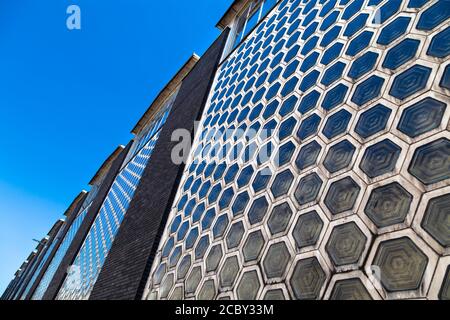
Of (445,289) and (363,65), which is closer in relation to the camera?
(445,289)

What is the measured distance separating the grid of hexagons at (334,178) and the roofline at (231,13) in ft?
13.2

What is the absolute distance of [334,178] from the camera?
1.87 metres

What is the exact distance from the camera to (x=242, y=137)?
3.43 meters

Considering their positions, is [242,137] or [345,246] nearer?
[345,246]

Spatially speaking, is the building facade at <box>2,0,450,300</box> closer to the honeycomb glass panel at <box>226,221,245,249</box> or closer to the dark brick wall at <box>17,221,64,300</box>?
the honeycomb glass panel at <box>226,221,245,249</box>

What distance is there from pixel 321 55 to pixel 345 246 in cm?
227

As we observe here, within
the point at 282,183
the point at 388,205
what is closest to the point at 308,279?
the point at 388,205

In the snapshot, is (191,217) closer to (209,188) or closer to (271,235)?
(209,188)

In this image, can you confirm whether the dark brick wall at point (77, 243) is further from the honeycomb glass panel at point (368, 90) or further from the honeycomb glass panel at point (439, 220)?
the honeycomb glass panel at point (439, 220)

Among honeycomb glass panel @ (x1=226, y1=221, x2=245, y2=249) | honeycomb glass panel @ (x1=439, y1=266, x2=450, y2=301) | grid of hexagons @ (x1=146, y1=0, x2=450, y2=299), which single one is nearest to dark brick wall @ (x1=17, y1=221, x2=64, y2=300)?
grid of hexagons @ (x1=146, y1=0, x2=450, y2=299)

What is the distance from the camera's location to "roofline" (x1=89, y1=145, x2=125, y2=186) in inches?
499

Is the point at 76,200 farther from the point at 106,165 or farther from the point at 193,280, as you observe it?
the point at 193,280

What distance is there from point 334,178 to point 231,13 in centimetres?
697
